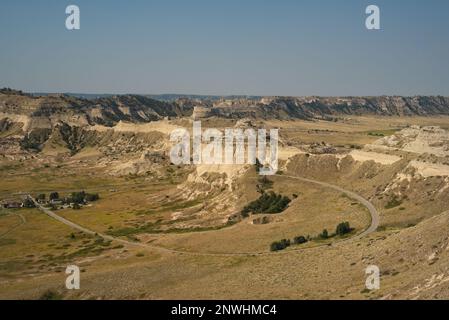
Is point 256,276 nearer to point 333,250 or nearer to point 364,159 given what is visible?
point 333,250

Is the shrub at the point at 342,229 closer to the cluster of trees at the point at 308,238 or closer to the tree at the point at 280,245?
the cluster of trees at the point at 308,238

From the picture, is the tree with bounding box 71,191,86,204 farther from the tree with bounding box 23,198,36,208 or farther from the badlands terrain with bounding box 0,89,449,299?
the tree with bounding box 23,198,36,208

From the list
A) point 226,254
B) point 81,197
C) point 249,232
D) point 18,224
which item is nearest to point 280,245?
point 226,254

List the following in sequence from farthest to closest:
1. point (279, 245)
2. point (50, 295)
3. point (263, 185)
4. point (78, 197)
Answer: point (78, 197), point (263, 185), point (279, 245), point (50, 295)

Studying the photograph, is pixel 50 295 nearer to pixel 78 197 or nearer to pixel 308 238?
pixel 308 238

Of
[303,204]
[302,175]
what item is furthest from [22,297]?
[302,175]

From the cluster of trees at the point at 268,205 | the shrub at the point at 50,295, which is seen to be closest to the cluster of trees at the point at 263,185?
the cluster of trees at the point at 268,205
